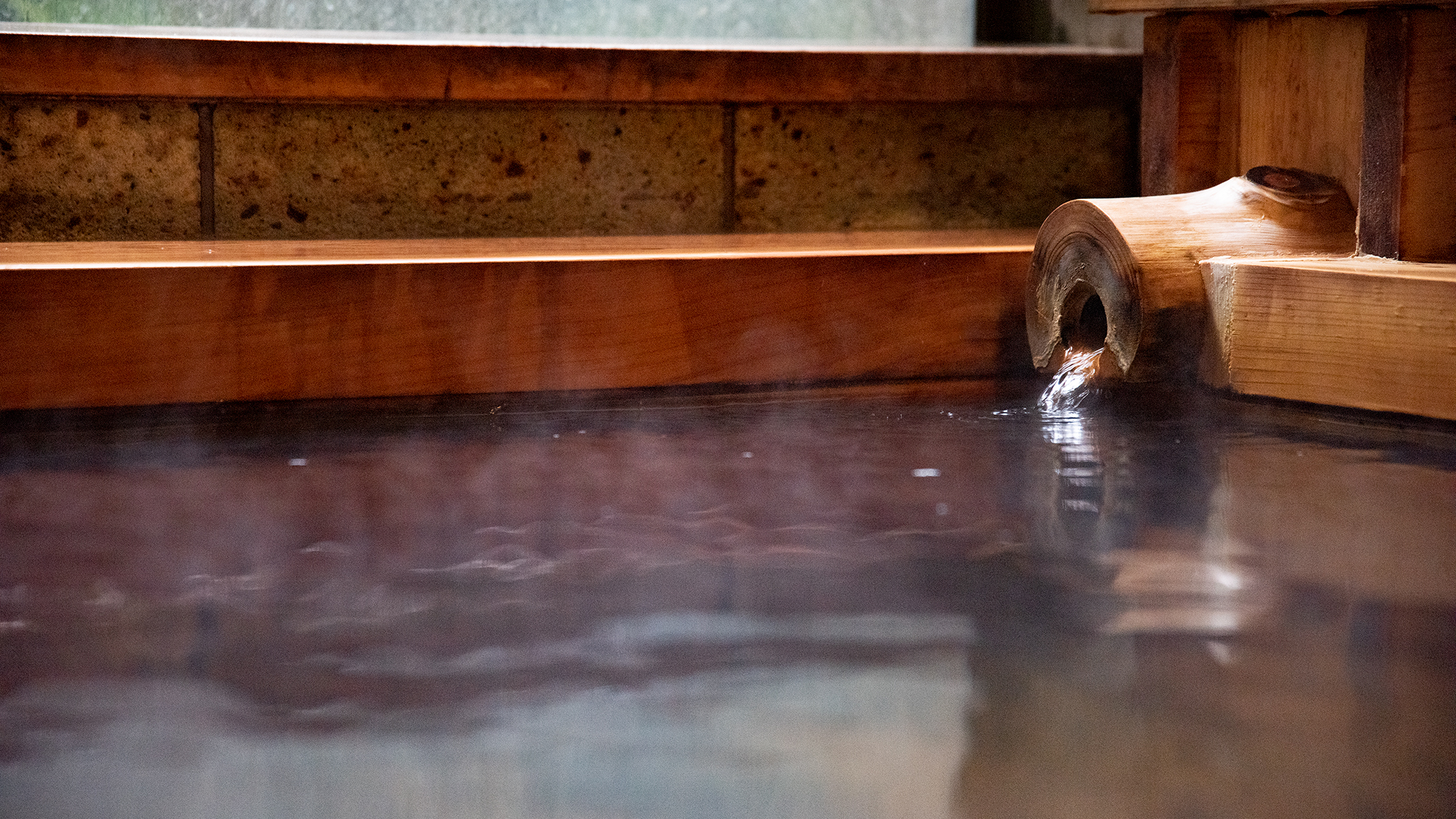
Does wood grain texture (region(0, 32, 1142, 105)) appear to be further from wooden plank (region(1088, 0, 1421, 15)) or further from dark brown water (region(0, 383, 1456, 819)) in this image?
dark brown water (region(0, 383, 1456, 819))

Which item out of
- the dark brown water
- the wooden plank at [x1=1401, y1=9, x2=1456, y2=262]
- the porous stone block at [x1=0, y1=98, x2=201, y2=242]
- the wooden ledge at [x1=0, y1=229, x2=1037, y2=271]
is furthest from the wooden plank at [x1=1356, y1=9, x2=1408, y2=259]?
the porous stone block at [x1=0, y1=98, x2=201, y2=242]

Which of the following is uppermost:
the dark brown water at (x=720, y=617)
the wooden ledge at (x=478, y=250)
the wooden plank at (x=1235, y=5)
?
the wooden plank at (x=1235, y=5)

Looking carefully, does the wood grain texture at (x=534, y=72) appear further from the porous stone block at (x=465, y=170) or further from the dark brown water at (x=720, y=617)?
the dark brown water at (x=720, y=617)

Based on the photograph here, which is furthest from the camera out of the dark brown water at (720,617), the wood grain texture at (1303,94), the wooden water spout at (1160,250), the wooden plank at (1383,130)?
the wood grain texture at (1303,94)

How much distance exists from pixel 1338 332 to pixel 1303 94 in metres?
0.63

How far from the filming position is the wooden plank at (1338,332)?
8.14 ft

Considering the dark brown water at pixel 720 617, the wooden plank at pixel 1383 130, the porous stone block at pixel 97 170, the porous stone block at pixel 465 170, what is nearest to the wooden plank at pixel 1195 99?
the wooden plank at pixel 1383 130

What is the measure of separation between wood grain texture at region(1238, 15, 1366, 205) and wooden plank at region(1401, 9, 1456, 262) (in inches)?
7.3

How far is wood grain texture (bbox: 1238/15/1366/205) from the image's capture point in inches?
113

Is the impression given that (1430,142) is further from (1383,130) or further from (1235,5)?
(1235,5)

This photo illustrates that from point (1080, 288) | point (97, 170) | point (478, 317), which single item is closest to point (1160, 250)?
point (1080, 288)

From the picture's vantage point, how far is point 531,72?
3.28m

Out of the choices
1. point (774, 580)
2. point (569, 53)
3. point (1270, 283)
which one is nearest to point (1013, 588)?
point (774, 580)

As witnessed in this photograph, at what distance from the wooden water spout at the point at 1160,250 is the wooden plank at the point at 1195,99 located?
0.22 m
